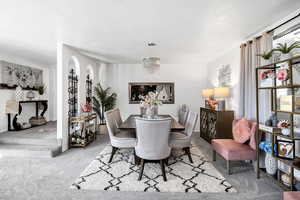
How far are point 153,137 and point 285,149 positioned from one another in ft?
5.99

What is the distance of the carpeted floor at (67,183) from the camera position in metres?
1.95

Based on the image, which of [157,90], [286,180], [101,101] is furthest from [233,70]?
[101,101]

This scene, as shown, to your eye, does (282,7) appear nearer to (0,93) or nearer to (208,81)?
(208,81)

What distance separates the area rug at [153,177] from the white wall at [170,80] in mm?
2665

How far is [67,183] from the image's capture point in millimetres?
2225

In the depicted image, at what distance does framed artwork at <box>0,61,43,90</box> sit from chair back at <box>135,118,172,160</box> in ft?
15.2

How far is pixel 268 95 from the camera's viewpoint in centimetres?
247

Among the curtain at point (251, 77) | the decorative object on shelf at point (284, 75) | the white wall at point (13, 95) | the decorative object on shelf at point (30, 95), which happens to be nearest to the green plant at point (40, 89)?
the decorative object on shelf at point (30, 95)

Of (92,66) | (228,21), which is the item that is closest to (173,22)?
(228,21)

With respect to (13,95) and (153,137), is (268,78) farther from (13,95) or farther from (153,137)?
(13,95)

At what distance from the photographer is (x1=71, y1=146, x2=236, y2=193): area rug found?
84.0 inches

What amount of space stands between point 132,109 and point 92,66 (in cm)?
207

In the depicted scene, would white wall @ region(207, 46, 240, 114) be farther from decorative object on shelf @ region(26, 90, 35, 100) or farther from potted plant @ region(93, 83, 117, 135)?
decorative object on shelf @ region(26, 90, 35, 100)

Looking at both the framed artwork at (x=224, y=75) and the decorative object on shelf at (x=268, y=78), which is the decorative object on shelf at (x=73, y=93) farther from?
the decorative object on shelf at (x=268, y=78)
